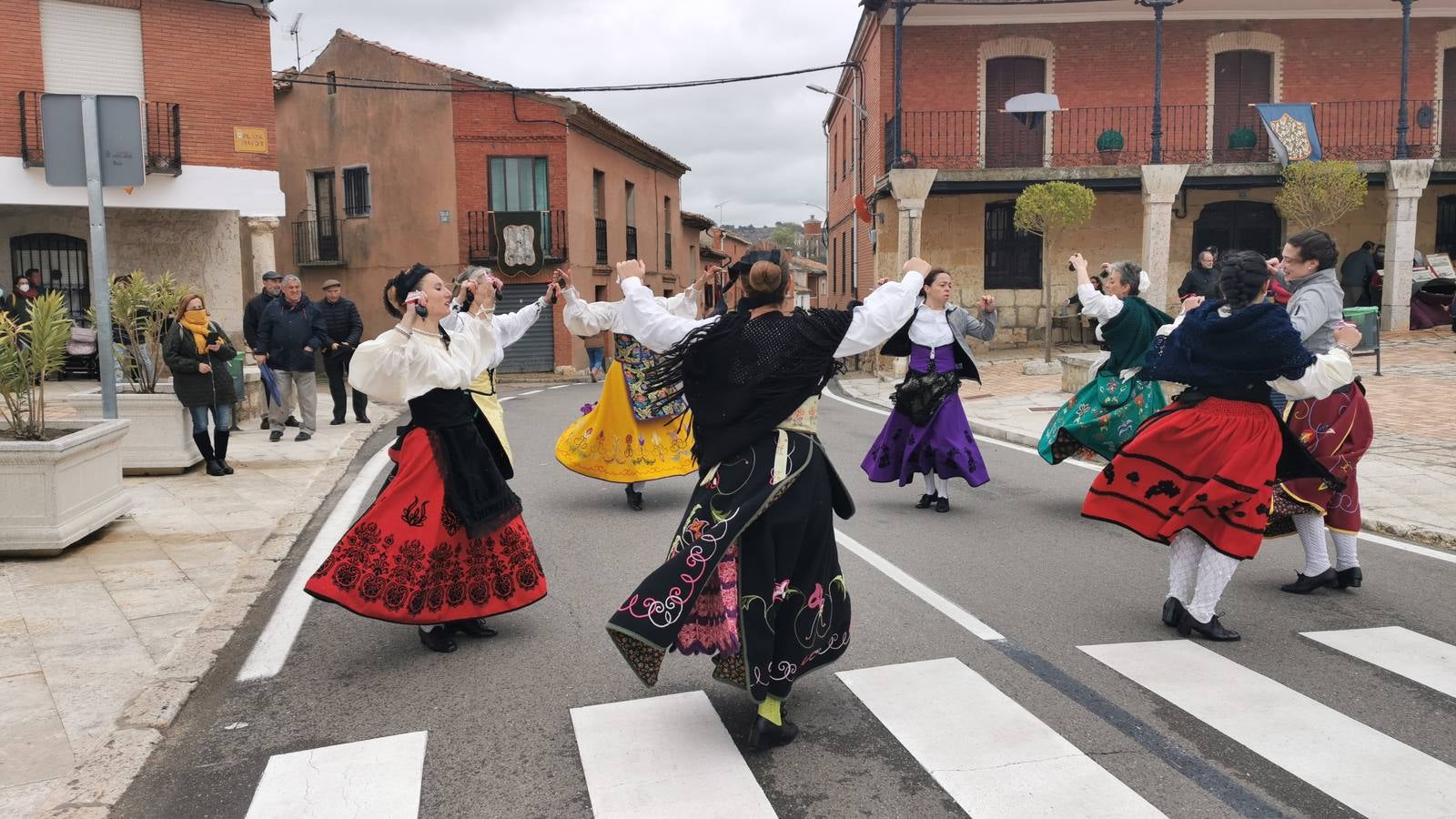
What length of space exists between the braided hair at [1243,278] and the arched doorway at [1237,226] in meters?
22.8

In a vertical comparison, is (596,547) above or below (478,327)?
below

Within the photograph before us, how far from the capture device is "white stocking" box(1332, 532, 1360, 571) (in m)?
6.04

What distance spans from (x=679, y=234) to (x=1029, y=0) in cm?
2025

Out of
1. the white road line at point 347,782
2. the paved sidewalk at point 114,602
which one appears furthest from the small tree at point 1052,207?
the white road line at point 347,782

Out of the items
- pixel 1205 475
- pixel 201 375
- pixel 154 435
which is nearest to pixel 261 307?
pixel 201 375

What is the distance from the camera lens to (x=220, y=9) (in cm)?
2073

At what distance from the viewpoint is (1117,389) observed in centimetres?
789

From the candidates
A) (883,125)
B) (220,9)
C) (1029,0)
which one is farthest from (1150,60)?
(220,9)

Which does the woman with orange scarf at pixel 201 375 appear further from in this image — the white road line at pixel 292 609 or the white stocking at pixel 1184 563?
the white stocking at pixel 1184 563

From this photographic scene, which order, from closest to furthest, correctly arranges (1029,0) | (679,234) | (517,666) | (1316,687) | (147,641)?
(1316,687)
(517,666)
(147,641)
(1029,0)
(679,234)

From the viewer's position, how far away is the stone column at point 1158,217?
77.2ft

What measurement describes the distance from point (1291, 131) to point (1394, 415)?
13588 mm

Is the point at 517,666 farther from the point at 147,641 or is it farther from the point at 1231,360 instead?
the point at 1231,360

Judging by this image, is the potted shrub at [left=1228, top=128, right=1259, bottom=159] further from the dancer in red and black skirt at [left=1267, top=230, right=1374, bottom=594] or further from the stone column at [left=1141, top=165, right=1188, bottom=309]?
the dancer in red and black skirt at [left=1267, top=230, right=1374, bottom=594]
